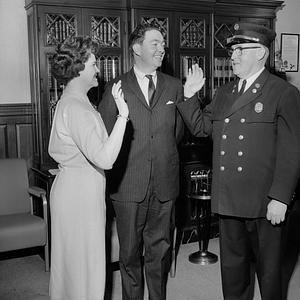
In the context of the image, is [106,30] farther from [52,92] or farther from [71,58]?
[71,58]

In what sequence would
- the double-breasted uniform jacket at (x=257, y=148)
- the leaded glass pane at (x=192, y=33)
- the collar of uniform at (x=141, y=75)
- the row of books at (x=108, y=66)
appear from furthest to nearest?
1. the leaded glass pane at (x=192, y=33)
2. the row of books at (x=108, y=66)
3. the collar of uniform at (x=141, y=75)
4. the double-breasted uniform jacket at (x=257, y=148)

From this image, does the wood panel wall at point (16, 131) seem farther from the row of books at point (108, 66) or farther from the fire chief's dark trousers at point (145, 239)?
the fire chief's dark trousers at point (145, 239)

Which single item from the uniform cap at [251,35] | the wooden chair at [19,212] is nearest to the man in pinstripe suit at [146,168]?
the uniform cap at [251,35]

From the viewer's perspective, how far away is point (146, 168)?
2973 mm

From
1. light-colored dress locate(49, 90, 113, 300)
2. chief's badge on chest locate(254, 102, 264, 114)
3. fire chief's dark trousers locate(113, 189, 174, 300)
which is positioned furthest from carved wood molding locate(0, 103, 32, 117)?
chief's badge on chest locate(254, 102, 264, 114)

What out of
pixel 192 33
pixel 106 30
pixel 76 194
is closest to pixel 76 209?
pixel 76 194

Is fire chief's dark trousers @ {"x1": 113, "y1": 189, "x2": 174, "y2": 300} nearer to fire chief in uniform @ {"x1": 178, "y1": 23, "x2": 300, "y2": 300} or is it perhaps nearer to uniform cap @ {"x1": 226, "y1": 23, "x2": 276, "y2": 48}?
fire chief in uniform @ {"x1": 178, "y1": 23, "x2": 300, "y2": 300}

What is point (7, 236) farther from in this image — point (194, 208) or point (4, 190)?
point (194, 208)

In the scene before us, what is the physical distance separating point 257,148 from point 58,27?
7.46 feet

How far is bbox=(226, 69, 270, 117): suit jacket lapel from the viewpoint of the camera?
2.64 meters

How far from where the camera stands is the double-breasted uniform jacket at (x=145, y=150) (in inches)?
117

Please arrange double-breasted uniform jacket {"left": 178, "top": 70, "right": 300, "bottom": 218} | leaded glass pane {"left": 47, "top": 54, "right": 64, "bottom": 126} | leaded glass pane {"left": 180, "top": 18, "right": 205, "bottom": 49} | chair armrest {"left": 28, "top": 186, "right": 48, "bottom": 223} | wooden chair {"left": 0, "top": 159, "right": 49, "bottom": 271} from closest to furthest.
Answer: double-breasted uniform jacket {"left": 178, "top": 70, "right": 300, "bottom": 218}, wooden chair {"left": 0, "top": 159, "right": 49, "bottom": 271}, chair armrest {"left": 28, "top": 186, "right": 48, "bottom": 223}, leaded glass pane {"left": 47, "top": 54, "right": 64, "bottom": 126}, leaded glass pane {"left": 180, "top": 18, "right": 205, "bottom": 49}

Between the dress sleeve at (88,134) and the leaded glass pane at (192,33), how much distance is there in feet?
7.75

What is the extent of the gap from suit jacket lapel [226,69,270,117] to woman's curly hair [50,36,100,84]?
0.84 metres
